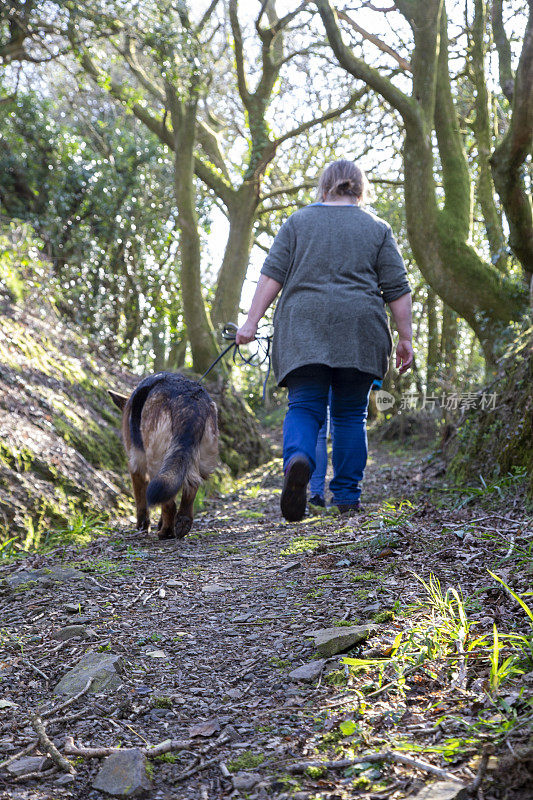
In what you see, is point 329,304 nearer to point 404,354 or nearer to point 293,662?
point 404,354

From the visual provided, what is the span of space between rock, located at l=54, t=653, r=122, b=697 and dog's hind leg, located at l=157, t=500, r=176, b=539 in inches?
86.8

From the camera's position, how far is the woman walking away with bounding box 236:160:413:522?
408 cm

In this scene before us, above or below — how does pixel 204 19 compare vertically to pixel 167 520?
above

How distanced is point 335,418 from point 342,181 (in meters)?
1.51

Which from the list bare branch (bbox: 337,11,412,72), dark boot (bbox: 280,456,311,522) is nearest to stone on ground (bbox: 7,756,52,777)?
dark boot (bbox: 280,456,311,522)

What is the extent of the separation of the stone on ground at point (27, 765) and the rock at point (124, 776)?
0.16 metres

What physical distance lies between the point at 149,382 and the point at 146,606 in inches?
85.7

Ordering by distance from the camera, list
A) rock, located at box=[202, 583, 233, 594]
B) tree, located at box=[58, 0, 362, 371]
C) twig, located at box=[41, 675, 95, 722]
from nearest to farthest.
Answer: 1. twig, located at box=[41, 675, 95, 722]
2. rock, located at box=[202, 583, 233, 594]
3. tree, located at box=[58, 0, 362, 371]

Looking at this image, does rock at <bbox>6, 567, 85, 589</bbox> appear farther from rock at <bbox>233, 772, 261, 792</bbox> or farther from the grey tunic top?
rock at <bbox>233, 772, 261, 792</bbox>

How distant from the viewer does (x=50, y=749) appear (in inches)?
66.2

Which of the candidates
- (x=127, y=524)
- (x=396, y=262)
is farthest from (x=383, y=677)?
(x=127, y=524)

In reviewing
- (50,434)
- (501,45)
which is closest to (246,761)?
(50,434)

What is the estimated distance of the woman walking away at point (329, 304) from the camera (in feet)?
13.4

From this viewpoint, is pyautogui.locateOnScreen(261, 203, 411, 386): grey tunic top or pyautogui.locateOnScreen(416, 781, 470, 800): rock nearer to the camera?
pyautogui.locateOnScreen(416, 781, 470, 800): rock
